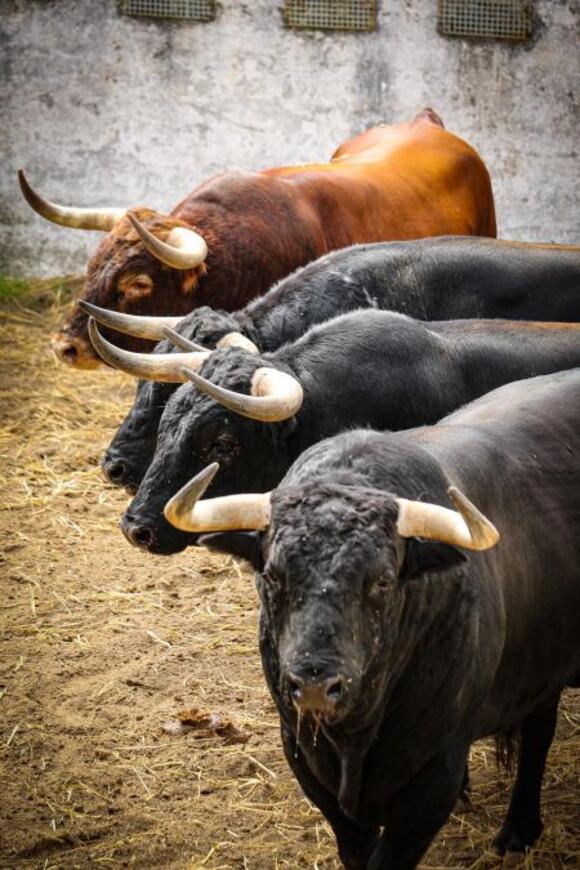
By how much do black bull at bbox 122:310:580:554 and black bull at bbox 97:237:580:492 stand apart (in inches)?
23.5

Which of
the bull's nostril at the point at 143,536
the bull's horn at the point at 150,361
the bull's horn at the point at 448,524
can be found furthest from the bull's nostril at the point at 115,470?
the bull's horn at the point at 448,524

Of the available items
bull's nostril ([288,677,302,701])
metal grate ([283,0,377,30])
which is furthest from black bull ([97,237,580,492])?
metal grate ([283,0,377,30])

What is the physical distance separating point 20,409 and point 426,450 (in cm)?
580

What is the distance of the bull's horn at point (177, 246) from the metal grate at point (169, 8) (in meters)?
4.87

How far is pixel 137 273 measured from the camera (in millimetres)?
6961

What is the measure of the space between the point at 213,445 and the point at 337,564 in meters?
1.78

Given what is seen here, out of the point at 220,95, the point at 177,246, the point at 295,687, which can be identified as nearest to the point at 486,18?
the point at 220,95

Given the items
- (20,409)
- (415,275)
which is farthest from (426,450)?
(20,409)

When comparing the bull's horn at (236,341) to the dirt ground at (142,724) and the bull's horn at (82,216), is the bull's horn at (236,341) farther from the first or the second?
the bull's horn at (82,216)

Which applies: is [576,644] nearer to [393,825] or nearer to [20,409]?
[393,825]

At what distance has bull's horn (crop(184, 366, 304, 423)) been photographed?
418 cm

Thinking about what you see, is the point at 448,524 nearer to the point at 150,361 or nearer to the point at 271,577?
the point at 271,577

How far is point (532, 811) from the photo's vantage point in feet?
13.7

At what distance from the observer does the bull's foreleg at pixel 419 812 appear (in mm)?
3379
